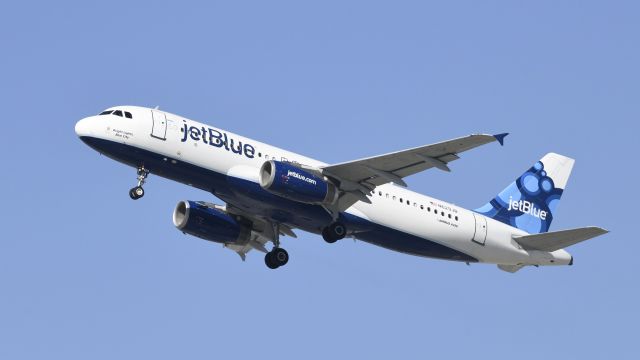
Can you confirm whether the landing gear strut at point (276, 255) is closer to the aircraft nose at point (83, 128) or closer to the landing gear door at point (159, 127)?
the landing gear door at point (159, 127)

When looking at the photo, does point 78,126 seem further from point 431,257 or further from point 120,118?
point 431,257

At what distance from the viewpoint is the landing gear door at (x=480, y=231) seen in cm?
4881

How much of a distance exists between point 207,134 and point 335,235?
6542 millimetres

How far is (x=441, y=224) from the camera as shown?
4806 centimetres

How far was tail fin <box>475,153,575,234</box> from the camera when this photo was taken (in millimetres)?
51500

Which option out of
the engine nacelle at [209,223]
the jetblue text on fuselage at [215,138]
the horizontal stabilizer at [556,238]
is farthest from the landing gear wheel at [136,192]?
the horizontal stabilizer at [556,238]

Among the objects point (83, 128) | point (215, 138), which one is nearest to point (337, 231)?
point (215, 138)

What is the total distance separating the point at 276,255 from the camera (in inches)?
1914

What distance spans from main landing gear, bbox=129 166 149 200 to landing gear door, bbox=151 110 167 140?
1437mm

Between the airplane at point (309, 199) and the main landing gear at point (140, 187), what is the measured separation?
0.13 feet

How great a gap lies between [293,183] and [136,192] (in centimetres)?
605

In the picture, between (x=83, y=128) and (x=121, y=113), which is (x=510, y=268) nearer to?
(x=121, y=113)

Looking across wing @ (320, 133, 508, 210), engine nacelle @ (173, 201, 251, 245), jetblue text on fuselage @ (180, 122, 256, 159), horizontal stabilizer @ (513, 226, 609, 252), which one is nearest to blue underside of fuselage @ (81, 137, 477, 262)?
jetblue text on fuselage @ (180, 122, 256, 159)

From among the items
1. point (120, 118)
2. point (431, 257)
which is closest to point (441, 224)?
point (431, 257)
